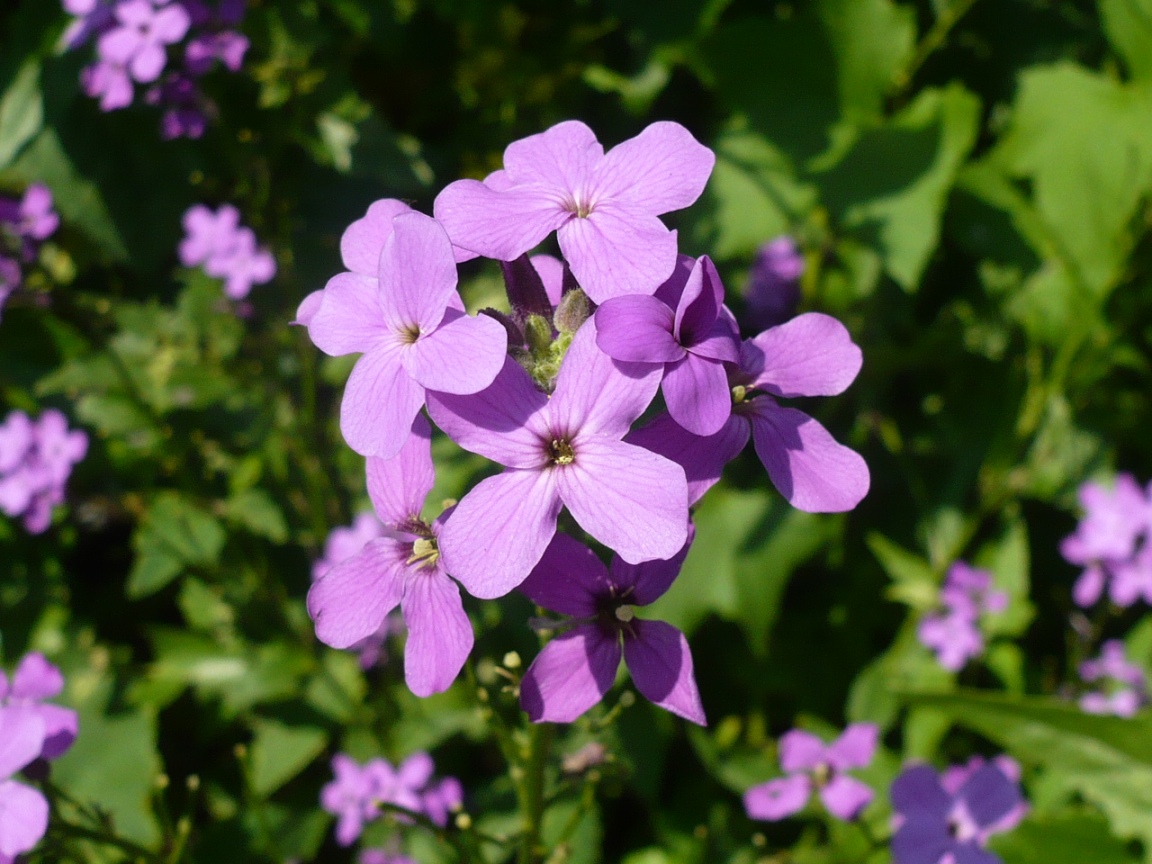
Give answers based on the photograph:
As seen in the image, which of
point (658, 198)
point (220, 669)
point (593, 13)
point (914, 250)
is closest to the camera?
point (658, 198)

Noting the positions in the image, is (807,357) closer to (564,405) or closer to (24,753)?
(564,405)

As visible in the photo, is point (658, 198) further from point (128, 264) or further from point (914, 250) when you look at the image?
point (128, 264)

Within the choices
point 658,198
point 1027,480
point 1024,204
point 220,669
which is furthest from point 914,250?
point 220,669

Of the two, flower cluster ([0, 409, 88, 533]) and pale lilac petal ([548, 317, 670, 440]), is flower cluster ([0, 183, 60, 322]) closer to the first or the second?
flower cluster ([0, 409, 88, 533])

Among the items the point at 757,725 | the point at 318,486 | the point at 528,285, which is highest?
the point at 528,285

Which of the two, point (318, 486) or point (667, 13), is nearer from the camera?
point (667, 13)

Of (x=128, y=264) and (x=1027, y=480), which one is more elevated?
(x=128, y=264)

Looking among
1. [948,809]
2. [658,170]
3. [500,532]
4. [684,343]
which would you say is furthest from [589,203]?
[948,809]

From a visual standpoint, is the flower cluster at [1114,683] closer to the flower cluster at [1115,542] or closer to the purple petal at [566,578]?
the flower cluster at [1115,542]
